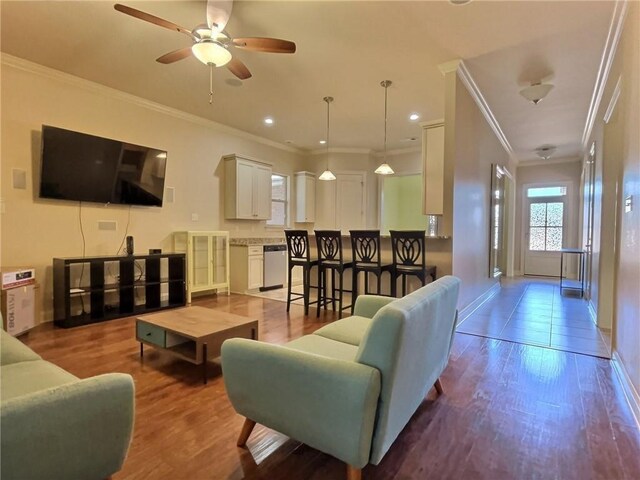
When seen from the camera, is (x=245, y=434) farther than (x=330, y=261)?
No

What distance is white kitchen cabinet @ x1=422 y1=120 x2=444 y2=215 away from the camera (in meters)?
4.04

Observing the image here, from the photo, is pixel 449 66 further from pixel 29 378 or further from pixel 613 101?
pixel 29 378

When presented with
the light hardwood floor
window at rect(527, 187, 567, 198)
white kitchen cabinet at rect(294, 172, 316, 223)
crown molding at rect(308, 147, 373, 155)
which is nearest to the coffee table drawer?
the light hardwood floor

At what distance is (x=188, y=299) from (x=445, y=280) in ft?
14.0

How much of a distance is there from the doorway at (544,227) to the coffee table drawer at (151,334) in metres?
8.34

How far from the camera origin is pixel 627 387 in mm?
2168

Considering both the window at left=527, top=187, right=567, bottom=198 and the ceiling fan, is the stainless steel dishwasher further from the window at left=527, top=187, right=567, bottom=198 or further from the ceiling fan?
the window at left=527, top=187, right=567, bottom=198

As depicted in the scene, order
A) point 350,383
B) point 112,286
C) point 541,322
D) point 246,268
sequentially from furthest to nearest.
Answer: point 246,268 → point 112,286 → point 541,322 → point 350,383

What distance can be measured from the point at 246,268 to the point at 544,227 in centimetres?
704

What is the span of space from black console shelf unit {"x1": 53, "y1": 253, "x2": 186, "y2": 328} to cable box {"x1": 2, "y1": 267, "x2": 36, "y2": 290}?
0.30 meters

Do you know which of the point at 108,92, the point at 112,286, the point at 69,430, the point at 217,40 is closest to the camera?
the point at 69,430

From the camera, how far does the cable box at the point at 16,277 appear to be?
3.04 metres

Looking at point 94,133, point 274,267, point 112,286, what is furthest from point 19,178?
point 274,267

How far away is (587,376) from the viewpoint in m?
2.46
